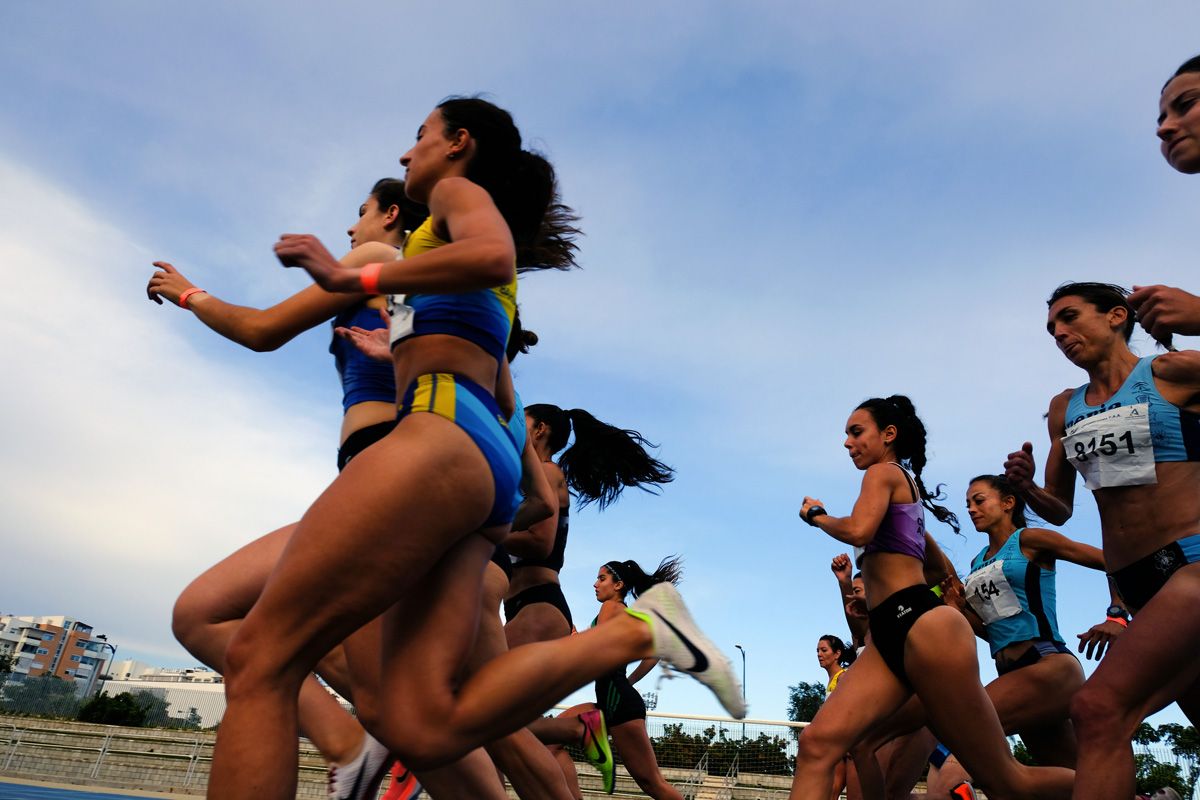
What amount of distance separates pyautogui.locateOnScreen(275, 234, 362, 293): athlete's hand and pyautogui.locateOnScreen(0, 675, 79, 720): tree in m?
28.0

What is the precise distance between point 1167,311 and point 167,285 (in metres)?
3.41

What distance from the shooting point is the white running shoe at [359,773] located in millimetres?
3100

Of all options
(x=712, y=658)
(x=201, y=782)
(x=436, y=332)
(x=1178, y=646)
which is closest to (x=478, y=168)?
(x=436, y=332)

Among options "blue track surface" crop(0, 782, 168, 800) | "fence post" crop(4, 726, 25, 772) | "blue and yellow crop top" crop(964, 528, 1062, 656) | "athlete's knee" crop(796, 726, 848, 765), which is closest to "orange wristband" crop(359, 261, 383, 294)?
"athlete's knee" crop(796, 726, 848, 765)

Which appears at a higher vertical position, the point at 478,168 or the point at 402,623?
the point at 478,168

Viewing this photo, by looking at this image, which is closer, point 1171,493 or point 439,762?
point 439,762

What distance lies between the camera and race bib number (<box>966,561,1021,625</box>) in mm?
6004

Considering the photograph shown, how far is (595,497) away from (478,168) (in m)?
4.23

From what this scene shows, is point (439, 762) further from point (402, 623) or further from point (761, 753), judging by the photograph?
point (761, 753)

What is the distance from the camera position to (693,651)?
273cm

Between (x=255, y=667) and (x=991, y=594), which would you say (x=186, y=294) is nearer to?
(x=255, y=667)

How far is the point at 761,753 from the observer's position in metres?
17.9

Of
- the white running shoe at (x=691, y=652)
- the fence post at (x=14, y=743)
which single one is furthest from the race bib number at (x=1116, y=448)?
the fence post at (x=14, y=743)

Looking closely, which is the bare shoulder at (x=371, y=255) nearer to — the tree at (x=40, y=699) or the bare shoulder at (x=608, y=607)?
the bare shoulder at (x=608, y=607)
